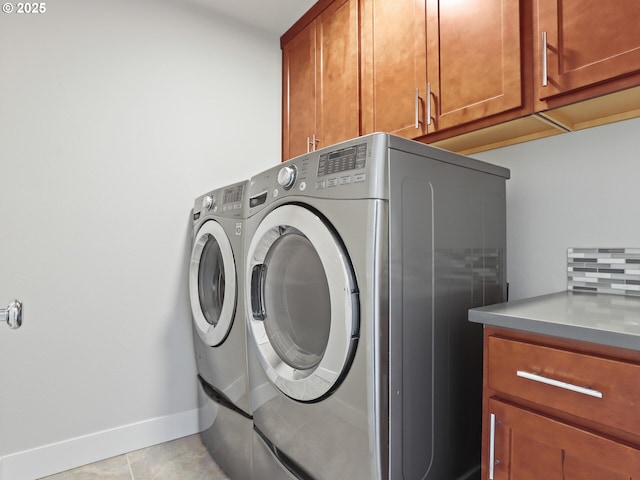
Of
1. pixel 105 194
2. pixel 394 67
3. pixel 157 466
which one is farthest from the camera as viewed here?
pixel 105 194

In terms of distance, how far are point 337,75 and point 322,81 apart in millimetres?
158

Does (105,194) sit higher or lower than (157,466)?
higher

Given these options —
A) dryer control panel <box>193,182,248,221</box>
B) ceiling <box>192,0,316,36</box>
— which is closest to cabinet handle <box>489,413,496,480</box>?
dryer control panel <box>193,182,248,221</box>

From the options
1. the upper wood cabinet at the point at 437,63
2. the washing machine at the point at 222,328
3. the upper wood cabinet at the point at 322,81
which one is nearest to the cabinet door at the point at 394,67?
the upper wood cabinet at the point at 437,63

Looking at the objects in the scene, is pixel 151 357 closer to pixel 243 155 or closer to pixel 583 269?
pixel 243 155

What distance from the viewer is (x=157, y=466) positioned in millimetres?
1921

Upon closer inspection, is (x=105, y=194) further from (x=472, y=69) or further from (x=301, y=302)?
(x=472, y=69)

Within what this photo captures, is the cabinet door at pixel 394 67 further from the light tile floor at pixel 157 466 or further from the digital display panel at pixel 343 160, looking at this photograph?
the light tile floor at pixel 157 466

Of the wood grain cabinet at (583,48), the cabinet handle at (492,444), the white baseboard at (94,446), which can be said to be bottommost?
the white baseboard at (94,446)

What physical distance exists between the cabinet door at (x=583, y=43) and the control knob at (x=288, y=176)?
0.83 metres

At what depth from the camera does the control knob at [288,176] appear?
4.24 ft

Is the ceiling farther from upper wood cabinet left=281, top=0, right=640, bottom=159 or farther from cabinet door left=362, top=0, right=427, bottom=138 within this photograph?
cabinet door left=362, top=0, right=427, bottom=138

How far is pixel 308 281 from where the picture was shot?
4.37 ft

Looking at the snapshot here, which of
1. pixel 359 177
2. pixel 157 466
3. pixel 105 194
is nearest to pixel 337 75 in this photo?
pixel 359 177
